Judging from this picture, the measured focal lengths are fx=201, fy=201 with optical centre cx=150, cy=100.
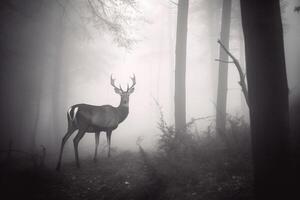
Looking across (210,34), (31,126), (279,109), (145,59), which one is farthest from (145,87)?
(279,109)

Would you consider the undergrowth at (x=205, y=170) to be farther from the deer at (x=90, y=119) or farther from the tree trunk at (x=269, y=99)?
the deer at (x=90, y=119)

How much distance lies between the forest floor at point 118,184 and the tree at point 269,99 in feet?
4.81

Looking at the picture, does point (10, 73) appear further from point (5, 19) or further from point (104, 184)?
point (104, 184)

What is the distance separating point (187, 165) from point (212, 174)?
655 mm

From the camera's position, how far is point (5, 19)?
11.0 meters

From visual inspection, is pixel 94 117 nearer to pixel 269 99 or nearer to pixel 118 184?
pixel 118 184

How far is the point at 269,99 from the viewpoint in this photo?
2.56 meters

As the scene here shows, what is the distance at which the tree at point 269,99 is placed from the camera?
8.34ft

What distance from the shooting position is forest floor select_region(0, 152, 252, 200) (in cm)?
425

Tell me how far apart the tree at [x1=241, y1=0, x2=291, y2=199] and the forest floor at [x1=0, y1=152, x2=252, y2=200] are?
147cm

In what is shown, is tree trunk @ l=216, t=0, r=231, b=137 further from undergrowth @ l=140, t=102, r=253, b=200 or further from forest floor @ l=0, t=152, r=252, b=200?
forest floor @ l=0, t=152, r=252, b=200

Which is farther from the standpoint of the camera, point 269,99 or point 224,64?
point 224,64

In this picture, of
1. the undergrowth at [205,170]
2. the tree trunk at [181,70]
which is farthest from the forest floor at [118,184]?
the tree trunk at [181,70]

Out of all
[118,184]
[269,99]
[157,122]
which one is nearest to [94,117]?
[157,122]
